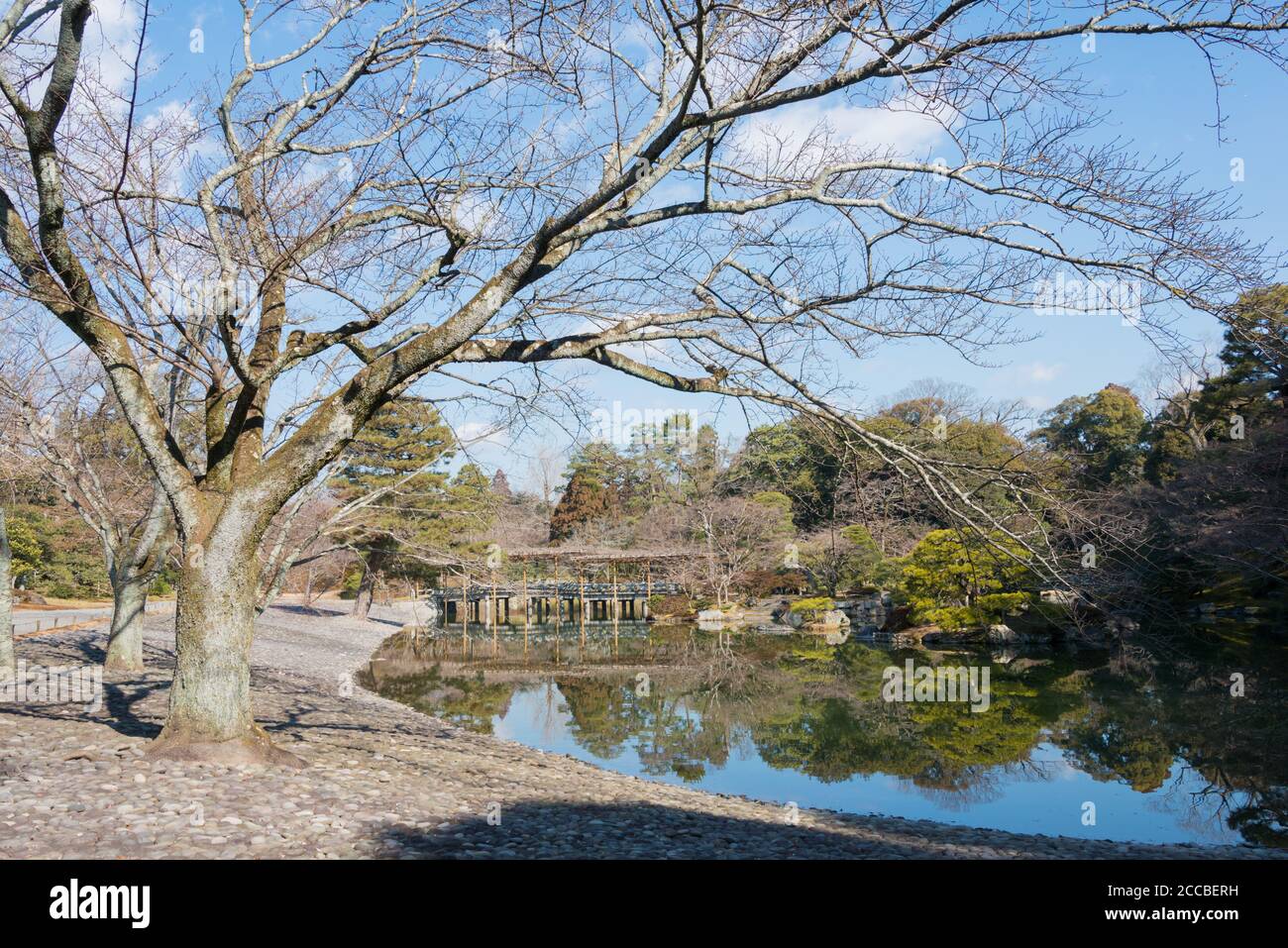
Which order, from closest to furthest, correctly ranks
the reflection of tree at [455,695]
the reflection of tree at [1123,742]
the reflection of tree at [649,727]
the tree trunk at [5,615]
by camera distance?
the tree trunk at [5,615]
the reflection of tree at [1123,742]
the reflection of tree at [649,727]
the reflection of tree at [455,695]

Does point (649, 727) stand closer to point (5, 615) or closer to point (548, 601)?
point (5, 615)

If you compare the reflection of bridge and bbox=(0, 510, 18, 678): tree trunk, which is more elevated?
bbox=(0, 510, 18, 678): tree trunk

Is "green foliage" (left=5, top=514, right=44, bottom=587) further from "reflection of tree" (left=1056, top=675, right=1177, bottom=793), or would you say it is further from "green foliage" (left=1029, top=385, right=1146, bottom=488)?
"green foliage" (left=1029, top=385, right=1146, bottom=488)

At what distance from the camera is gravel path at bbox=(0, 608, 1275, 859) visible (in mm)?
3775

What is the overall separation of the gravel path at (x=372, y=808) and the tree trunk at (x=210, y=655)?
0.52 ft

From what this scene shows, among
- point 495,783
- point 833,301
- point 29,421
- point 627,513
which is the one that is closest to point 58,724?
point 495,783

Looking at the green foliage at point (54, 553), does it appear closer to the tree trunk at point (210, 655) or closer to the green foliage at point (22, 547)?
the green foliage at point (22, 547)

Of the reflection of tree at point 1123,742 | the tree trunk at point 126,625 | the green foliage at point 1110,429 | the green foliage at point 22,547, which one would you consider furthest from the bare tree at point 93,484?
the green foliage at point 1110,429

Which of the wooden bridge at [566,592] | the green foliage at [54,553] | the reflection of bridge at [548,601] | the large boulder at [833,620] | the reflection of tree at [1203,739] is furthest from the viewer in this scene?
the reflection of bridge at [548,601]

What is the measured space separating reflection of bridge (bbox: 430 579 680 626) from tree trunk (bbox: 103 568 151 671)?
60.4 ft

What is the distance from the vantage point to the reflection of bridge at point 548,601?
100 ft

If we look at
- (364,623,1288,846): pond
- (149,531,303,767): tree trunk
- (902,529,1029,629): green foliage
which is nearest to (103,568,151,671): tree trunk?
(364,623,1288,846): pond

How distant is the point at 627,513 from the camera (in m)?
41.8

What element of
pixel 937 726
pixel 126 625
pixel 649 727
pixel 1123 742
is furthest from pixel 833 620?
pixel 126 625
